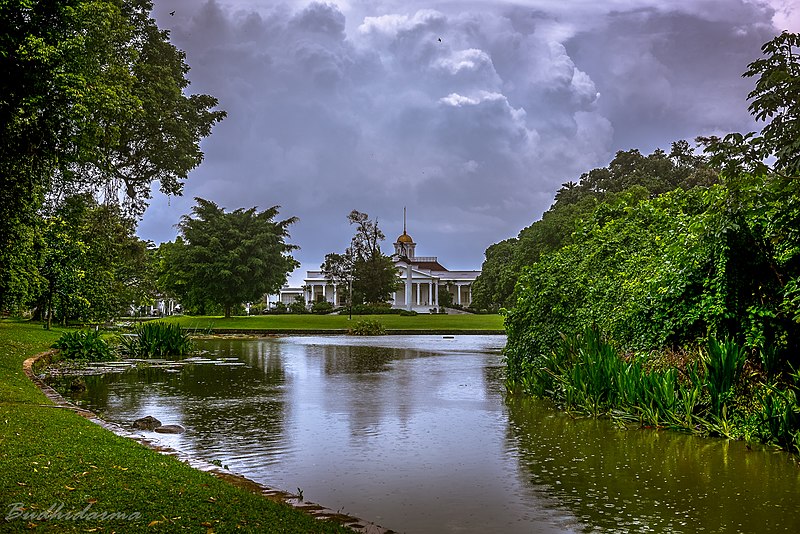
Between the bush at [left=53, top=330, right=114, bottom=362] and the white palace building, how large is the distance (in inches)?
2463

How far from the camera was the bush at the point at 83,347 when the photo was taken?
22078mm

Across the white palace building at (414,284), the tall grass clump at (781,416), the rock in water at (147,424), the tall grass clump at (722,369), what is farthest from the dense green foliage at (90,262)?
the white palace building at (414,284)

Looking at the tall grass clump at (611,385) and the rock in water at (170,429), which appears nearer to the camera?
the rock in water at (170,429)

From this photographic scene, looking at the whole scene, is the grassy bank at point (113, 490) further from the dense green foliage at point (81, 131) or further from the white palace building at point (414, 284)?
the white palace building at point (414, 284)

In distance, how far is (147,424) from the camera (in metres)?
10.9

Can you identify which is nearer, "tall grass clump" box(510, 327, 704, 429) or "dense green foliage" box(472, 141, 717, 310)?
"tall grass clump" box(510, 327, 704, 429)

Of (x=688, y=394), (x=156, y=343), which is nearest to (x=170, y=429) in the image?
(x=688, y=394)

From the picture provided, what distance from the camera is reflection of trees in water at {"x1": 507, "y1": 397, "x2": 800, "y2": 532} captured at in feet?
21.3

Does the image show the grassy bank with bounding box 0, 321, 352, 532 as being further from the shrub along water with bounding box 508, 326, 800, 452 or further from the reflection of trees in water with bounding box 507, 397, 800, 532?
the shrub along water with bounding box 508, 326, 800, 452

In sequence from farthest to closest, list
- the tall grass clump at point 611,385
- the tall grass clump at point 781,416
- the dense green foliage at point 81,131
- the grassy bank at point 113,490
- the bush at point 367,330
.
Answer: the bush at point 367,330
the dense green foliage at point 81,131
the tall grass clump at point 611,385
the tall grass clump at point 781,416
the grassy bank at point 113,490

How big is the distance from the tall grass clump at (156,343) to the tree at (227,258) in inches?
1296

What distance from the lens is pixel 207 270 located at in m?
60.0

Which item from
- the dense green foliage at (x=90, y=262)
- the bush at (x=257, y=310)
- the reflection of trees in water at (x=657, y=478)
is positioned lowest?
the reflection of trees in water at (x=657, y=478)

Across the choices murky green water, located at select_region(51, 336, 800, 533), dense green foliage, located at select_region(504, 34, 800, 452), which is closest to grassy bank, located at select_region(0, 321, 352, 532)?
murky green water, located at select_region(51, 336, 800, 533)
